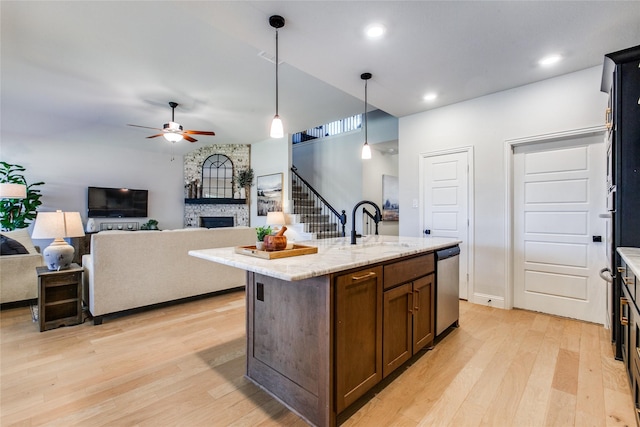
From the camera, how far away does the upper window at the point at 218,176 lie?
8023mm

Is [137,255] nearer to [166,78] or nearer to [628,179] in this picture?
[166,78]

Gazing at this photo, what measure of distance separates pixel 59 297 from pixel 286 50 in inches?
134

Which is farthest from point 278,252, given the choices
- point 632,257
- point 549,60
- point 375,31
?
point 549,60

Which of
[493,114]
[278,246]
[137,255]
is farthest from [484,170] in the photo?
[137,255]

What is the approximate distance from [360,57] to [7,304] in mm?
5015

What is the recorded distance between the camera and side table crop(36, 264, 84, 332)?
2922 millimetres

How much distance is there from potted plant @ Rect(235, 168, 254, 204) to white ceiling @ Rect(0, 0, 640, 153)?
2.72 m

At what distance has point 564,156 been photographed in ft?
10.7

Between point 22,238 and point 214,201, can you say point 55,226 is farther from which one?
point 214,201

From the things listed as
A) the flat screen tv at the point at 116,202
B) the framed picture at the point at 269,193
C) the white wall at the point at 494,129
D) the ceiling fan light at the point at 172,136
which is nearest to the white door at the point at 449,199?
the white wall at the point at 494,129

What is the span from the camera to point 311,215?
24.5ft

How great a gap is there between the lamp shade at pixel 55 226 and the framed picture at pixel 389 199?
18.9ft

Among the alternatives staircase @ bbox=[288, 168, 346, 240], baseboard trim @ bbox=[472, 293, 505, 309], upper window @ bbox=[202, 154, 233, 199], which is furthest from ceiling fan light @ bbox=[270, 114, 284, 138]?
upper window @ bbox=[202, 154, 233, 199]

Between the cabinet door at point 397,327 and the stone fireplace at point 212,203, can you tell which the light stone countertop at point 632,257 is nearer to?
the cabinet door at point 397,327
